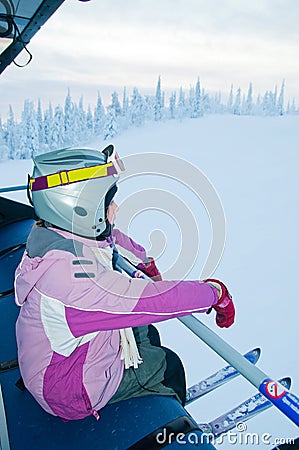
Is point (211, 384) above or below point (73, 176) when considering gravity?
below

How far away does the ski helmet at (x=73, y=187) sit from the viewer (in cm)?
112

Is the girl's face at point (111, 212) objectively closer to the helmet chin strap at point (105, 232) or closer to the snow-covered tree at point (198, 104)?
the helmet chin strap at point (105, 232)

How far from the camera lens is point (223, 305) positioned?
1212 mm

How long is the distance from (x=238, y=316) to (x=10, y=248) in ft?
5.56

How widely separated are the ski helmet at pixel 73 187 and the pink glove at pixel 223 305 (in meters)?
0.39

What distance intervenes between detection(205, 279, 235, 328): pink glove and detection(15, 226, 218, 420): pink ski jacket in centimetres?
5

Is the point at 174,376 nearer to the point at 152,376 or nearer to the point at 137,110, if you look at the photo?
the point at 152,376

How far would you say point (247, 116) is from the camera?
389 inches

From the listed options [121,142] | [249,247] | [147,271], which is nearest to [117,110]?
[121,142]

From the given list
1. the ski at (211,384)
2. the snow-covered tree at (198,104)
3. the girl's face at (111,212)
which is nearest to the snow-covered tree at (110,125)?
the snow-covered tree at (198,104)

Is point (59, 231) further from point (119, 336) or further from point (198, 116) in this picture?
point (198, 116)

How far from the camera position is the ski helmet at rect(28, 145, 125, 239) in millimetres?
1123

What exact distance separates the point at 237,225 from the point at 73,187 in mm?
4058

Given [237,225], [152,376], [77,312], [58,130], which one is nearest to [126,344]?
[152,376]
